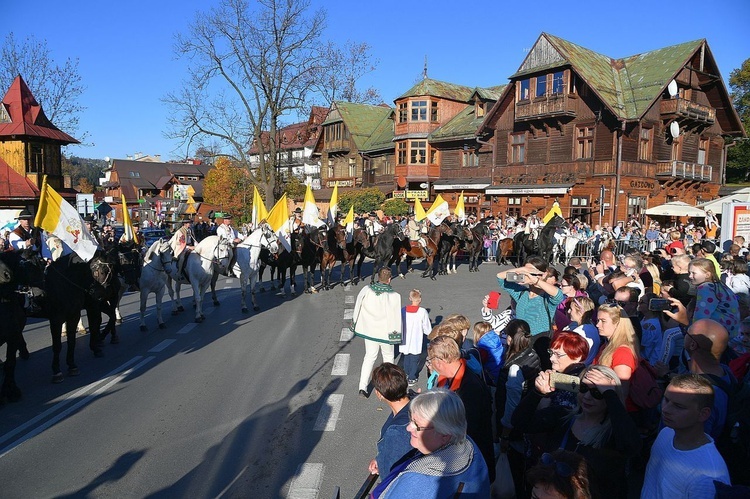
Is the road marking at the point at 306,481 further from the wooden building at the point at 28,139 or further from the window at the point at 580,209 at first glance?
the wooden building at the point at 28,139

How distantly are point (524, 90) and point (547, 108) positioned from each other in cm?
268

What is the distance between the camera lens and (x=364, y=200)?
45.3 meters

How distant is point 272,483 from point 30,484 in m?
2.38

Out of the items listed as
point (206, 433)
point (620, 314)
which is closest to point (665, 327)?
point (620, 314)

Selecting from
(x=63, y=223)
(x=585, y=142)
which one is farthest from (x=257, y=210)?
(x=585, y=142)

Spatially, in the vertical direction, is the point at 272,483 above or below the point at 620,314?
below

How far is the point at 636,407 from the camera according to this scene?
457cm

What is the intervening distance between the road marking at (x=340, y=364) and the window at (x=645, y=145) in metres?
30.0

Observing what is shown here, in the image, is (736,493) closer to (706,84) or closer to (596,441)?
(596,441)

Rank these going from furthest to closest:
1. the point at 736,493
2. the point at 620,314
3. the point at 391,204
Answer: the point at 391,204, the point at 620,314, the point at 736,493

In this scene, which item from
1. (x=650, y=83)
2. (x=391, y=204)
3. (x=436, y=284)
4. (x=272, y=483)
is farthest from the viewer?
(x=391, y=204)

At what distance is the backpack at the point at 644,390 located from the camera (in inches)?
176

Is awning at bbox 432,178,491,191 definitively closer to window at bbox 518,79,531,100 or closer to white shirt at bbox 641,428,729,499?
A: window at bbox 518,79,531,100

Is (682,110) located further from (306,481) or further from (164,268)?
(306,481)
